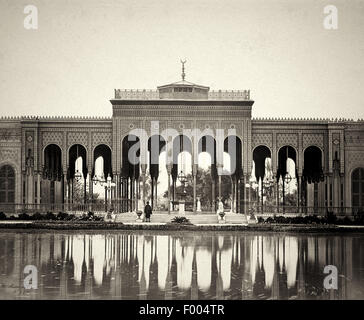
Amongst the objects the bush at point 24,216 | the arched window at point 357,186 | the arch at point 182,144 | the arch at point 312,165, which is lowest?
the bush at point 24,216

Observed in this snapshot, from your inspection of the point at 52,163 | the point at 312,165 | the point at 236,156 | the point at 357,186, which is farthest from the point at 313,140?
the point at 52,163

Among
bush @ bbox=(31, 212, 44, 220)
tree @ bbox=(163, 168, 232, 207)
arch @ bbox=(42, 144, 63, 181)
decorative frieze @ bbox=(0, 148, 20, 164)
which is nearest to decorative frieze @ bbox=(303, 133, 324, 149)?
arch @ bbox=(42, 144, 63, 181)

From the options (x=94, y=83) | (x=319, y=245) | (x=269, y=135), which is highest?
(x=94, y=83)

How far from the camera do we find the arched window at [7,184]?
99.6 feet

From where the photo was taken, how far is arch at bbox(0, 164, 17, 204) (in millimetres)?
30328

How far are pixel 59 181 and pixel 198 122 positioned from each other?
10.5m

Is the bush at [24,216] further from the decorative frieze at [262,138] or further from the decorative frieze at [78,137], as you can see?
the decorative frieze at [262,138]

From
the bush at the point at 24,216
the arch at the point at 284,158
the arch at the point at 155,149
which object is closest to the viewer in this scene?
the bush at the point at 24,216

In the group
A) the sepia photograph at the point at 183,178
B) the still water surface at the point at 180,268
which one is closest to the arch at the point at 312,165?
the sepia photograph at the point at 183,178

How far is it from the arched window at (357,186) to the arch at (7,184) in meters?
18.8

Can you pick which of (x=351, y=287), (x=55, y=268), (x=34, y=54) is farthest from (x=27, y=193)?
(x=351, y=287)

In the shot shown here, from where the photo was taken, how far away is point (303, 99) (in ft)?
83.6

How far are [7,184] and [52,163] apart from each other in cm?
357
